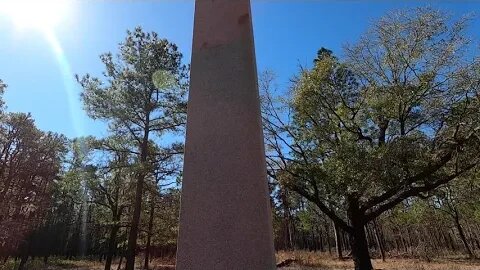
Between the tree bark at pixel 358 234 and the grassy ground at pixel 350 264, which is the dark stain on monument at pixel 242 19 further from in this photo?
the grassy ground at pixel 350 264

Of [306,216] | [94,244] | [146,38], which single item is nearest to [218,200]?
[146,38]

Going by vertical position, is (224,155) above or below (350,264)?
above

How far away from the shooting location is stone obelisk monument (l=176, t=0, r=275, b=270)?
1.81 meters

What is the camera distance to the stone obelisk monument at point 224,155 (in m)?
1.81

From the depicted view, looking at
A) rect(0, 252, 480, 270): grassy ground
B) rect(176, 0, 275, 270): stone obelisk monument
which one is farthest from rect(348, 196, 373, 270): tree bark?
rect(176, 0, 275, 270): stone obelisk monument

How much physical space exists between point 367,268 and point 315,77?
21.5 ft

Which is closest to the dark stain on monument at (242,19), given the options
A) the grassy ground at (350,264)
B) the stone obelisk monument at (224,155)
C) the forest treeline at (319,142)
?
the stone obelisk monument at (224,155)

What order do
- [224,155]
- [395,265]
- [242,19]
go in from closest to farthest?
[224,155], [242,19], [395,265]

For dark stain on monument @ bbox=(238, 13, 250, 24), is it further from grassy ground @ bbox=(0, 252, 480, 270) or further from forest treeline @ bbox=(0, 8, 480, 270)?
grassy ground @ bbox=(0, 252, 480, 270)

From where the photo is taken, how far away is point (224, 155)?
2037 mm

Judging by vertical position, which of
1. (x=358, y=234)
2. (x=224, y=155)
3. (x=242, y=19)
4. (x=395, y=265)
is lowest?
(x=395, y=265)

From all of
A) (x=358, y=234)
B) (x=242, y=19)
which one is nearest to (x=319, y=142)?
(x=358, y=234)

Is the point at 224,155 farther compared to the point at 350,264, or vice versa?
the point at 350,264

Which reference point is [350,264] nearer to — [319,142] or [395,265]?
[395,265]
